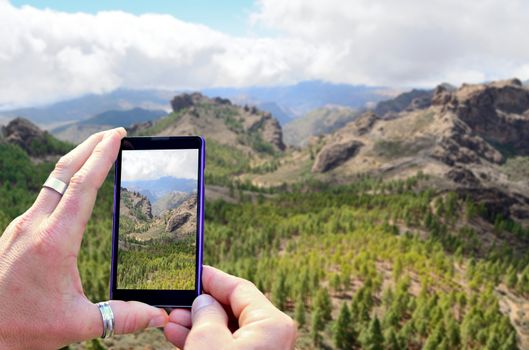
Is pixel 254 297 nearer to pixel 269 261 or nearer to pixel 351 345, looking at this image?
pixel 351 345

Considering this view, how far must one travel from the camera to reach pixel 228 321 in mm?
5832

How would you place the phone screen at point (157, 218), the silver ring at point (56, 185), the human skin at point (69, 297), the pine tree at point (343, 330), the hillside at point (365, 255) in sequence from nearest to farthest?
1. the human skin at point (69, 297)
2. the silver ring at point (56, 185)
3. the phone screen at point (157, 218)
4. the hillside at point (365, 255)
5. the pine tree at point (343, 330)

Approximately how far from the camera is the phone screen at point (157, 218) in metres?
6.49

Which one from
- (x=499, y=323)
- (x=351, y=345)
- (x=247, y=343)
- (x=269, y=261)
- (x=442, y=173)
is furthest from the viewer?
(x=442, y=173)

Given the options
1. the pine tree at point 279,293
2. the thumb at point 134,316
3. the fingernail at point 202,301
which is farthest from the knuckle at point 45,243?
the pine tree at point 279,293

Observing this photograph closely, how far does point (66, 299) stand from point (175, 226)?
2.06 meters

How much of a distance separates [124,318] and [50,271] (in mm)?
1230

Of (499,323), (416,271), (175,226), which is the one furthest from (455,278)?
(175,226)

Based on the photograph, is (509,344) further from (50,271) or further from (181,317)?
(50,271)

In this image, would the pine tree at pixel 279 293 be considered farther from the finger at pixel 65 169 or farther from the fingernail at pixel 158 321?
the finger at pixel 65 169

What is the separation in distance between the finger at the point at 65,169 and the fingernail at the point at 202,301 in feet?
7.93

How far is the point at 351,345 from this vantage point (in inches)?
2003

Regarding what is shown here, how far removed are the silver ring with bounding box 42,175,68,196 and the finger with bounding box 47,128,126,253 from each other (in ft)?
0.53

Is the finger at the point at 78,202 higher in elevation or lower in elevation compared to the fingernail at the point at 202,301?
higher
